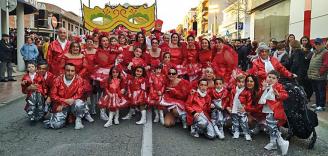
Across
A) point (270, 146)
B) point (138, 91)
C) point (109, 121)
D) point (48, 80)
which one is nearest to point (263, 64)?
point (270, 146)

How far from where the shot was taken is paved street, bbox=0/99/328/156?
5340 mm

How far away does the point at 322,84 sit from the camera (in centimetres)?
889

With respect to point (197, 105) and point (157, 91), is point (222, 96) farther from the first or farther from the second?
point (157, 91)

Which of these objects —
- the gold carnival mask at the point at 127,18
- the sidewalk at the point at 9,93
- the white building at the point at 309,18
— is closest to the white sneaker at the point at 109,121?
the sidewalk at the point at 9,93

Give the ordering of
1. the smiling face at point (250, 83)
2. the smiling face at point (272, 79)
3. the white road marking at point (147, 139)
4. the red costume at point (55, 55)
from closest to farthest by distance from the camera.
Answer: the white road marking at point (147, 139) → the smiling face at point (272, 79) → the smiling face at point (250, 83) → the red costume at point (55, 55)

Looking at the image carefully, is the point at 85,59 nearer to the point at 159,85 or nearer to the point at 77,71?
the point at 77,71

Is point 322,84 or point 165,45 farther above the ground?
point 165,45

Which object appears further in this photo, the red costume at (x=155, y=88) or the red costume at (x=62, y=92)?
the red costume at (x=155, y=88)

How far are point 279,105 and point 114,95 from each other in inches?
124

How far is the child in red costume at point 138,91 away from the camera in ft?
24.7

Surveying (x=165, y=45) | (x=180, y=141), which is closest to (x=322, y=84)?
(x=165, y=45)

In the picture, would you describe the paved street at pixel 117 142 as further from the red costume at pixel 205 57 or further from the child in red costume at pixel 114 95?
the red costume at pixel 205 57

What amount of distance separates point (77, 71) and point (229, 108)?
10.3ft

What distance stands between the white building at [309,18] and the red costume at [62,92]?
11.4m
